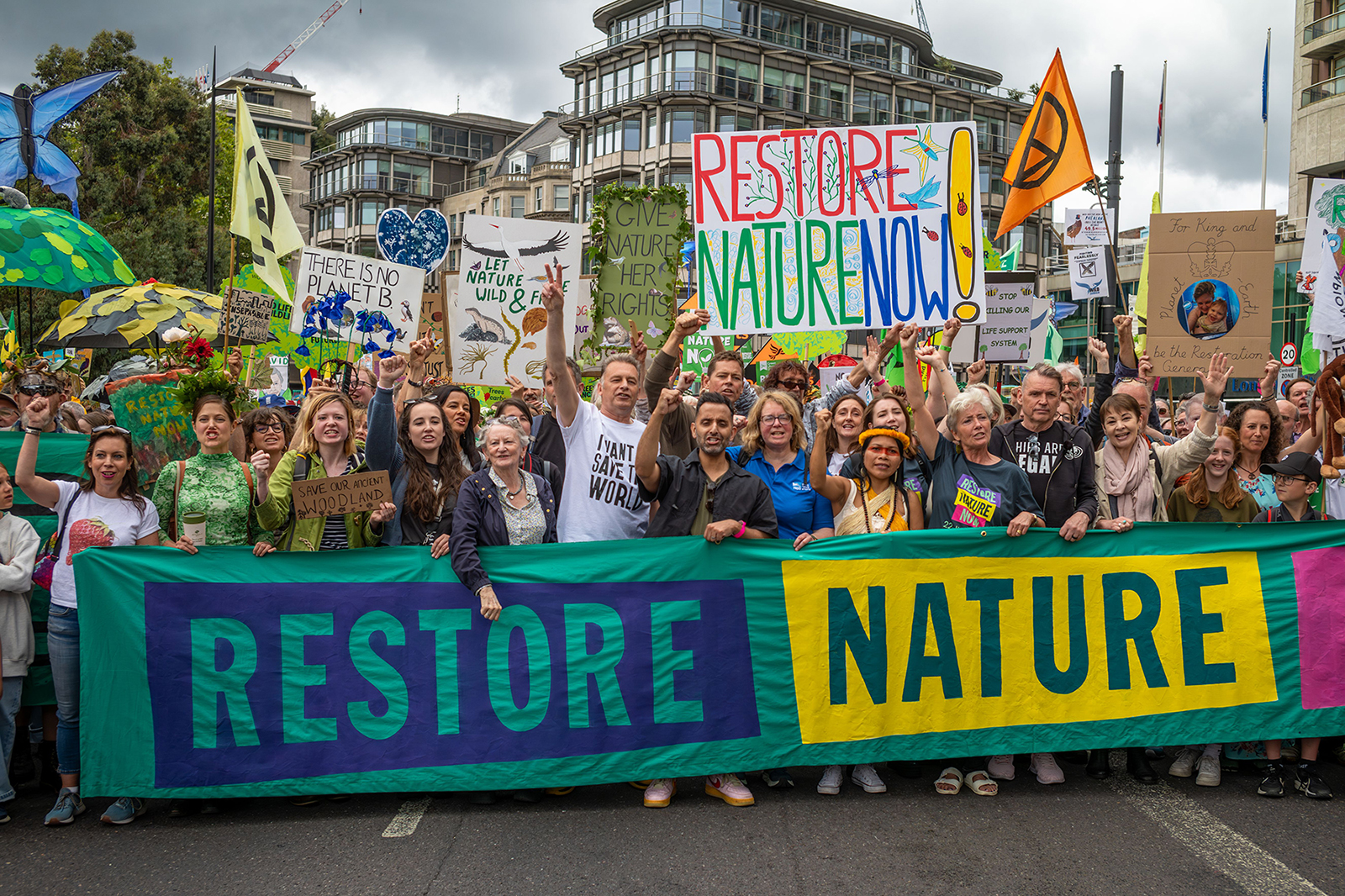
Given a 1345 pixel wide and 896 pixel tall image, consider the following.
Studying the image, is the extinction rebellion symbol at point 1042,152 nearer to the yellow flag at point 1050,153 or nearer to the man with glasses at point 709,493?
the yellow flag at point 1050,153

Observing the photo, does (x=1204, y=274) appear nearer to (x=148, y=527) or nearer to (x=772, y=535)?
(x=772, y=535)

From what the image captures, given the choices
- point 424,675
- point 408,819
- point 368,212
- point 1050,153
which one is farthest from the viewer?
point 368,212

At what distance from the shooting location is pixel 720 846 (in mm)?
4133

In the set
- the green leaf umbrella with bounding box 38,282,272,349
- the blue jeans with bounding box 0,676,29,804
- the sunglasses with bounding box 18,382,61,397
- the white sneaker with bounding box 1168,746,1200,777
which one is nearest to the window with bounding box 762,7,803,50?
the green leaf umbrella with bounding box 38,282,272,349

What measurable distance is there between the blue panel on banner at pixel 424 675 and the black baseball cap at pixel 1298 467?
2.79 metres

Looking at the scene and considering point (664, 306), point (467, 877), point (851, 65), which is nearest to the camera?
point (467, 877)

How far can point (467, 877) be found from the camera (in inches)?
151

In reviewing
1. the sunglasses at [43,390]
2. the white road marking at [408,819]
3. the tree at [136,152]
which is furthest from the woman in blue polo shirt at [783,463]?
the tree at [136,152]

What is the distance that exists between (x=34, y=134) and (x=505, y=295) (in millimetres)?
8534

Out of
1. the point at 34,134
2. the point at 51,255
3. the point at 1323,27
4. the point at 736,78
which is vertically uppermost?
the point at 736,78

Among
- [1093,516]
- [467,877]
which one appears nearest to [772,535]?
[1093,516]

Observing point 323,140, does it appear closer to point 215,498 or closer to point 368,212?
point 368,212

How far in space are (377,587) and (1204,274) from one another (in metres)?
6.36

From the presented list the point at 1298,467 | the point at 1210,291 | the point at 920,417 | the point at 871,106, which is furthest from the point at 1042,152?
the point at 871,106
